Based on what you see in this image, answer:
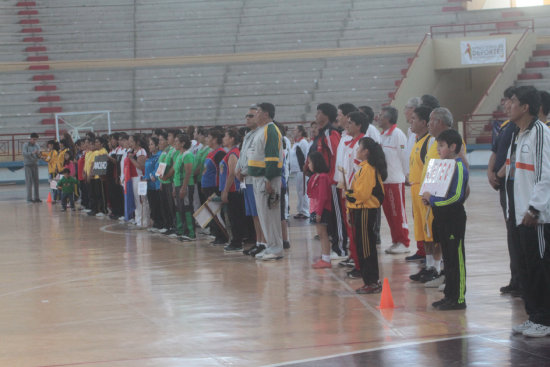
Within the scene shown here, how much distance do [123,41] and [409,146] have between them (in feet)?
83.0

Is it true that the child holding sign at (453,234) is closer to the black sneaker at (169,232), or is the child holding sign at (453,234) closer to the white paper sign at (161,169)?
the white paper sign at (161,169)

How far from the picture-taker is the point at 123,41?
3359cm

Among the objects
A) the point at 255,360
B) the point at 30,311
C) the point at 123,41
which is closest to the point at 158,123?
the point at 123,41

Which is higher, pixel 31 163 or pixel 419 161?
pixel 31 163

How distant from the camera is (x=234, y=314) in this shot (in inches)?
280

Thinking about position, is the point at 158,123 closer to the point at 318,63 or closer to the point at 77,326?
the point at 318,63

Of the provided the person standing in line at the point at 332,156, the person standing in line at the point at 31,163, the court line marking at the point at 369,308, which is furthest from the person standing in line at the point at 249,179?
the person standing in line at the point at 31,163

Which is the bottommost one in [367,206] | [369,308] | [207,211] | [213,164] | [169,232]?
[369,308]

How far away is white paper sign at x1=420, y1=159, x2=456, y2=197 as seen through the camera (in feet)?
22.8

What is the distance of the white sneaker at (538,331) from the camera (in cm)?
595

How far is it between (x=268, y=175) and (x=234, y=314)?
117 inches

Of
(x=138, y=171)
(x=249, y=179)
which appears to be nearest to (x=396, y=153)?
(x=249, y=179)

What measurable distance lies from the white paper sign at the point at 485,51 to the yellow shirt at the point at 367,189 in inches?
845

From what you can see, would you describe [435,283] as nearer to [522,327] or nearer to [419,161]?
[419,161]
